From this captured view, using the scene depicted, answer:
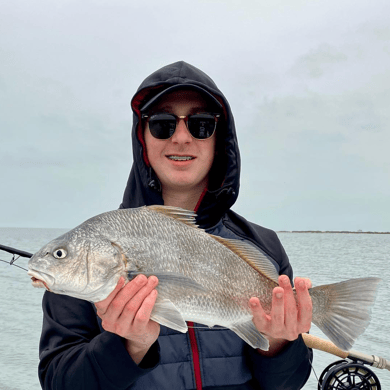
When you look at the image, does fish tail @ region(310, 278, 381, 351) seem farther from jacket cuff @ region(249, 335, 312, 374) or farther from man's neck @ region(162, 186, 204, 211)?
man's neck @ region(162, 186, 204, 211)

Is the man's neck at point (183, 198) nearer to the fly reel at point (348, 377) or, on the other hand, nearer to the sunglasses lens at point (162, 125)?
the sunglasses lens at point (162, 125)

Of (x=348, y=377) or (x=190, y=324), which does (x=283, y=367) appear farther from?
(x=348, y=377)

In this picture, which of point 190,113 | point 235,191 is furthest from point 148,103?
point 235,191

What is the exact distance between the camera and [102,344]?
203cm

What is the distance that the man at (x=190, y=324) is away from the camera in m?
2.00

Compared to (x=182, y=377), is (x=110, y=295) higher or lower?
A: higher

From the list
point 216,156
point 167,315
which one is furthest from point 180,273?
point 216,156

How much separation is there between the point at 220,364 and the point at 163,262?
0.78 m

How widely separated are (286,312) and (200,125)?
1.30 meters

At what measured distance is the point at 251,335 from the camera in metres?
2.08

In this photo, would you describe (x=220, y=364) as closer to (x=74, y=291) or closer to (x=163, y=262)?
(x=163, y=262)

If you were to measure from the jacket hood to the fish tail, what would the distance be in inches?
38.0

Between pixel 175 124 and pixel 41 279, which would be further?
pixel 175 124

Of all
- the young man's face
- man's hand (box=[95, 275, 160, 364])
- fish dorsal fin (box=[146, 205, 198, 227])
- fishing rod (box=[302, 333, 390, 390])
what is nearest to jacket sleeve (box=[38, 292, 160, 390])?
man's hand (box=[95, 275, 160, 364])
